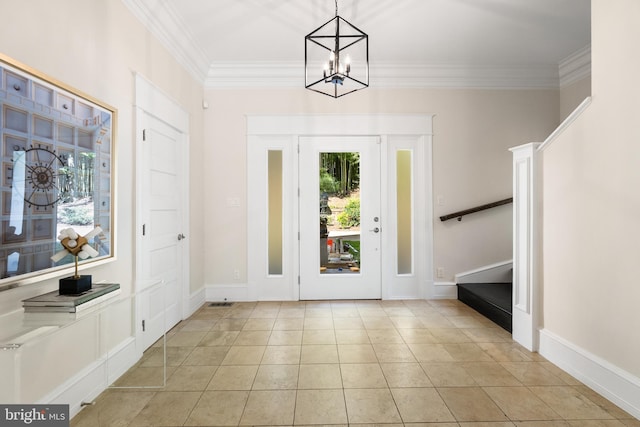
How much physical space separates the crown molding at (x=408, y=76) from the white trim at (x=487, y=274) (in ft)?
7.36

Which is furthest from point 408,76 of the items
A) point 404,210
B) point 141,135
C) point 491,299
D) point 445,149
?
point 141,135

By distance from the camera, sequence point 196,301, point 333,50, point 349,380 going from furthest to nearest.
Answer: point 196,301 < point 333,50 < point 349,380

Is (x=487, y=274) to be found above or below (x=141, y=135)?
below

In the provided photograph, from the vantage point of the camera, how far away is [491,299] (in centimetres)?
358

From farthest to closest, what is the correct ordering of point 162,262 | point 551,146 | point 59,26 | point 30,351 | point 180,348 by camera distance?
point 162,262 < point 180,348 < point 551,146 < point 59,26 < point 30,351

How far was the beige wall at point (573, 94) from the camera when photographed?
13.3 ft

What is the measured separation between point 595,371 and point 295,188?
3.21 m

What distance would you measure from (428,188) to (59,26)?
374 centimetres

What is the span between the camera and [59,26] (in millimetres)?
1858

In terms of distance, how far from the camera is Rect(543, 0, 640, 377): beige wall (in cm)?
194

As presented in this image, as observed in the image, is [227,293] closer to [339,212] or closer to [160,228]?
[160,228]

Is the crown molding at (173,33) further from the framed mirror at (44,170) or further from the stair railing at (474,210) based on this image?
the stair railing at (474,210)

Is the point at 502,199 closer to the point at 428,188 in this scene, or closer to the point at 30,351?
the point at 428,188

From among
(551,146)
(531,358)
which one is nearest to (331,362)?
(531,358)
